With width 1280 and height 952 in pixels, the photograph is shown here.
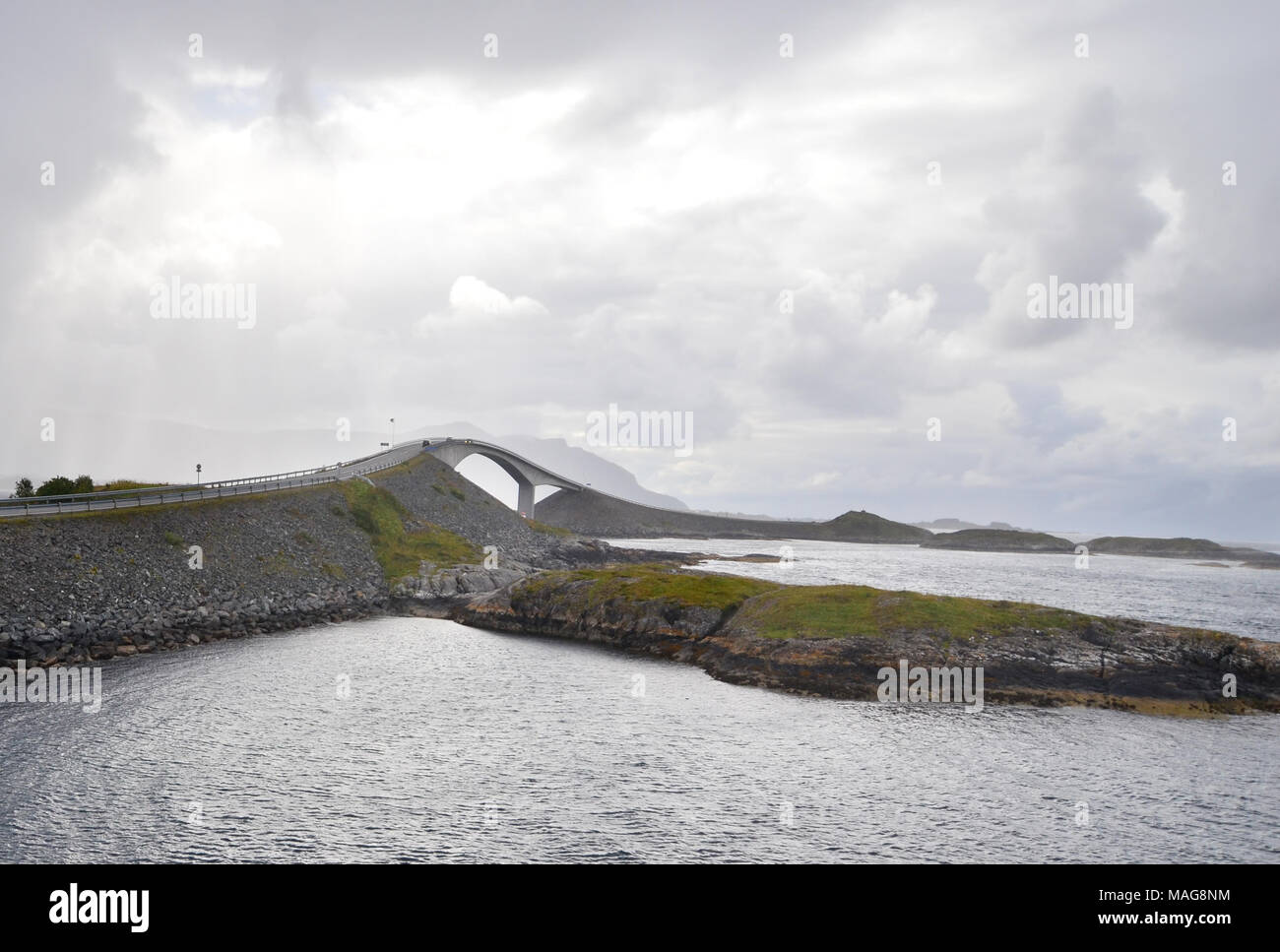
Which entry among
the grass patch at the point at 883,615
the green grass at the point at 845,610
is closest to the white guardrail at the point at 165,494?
the green grass at the point at 845,610

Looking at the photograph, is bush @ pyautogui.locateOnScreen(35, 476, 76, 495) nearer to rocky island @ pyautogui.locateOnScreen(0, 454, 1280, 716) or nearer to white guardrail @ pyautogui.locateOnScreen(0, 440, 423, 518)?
white guardrail @ pyautogui.locateOnScreen(0, 440, 423, 518)

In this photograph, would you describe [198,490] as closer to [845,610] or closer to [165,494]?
[165,494]

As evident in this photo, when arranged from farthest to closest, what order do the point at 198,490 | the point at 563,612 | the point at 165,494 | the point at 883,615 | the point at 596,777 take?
the point at 198,490 < the point at 165,494 < the point at 563,612 < the point at 883,615 < the point at 596,777

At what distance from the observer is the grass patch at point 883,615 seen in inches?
2242

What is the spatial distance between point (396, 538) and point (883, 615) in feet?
226

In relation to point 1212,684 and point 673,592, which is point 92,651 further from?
point 1212,684

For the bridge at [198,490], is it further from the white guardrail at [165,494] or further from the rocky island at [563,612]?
the rocky island at [563,612]

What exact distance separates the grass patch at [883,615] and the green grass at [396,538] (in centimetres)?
4946

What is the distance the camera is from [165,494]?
81.8m

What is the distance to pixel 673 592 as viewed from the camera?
72.0m

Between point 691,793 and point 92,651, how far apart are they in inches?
1857

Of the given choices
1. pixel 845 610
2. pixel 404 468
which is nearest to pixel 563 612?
pixel 845 610
